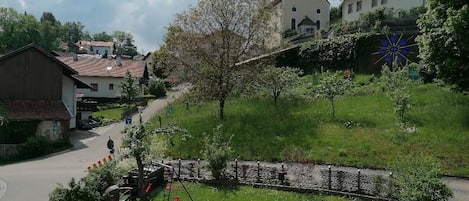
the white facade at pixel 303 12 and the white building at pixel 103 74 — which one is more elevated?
the white facade at pixel 303 12

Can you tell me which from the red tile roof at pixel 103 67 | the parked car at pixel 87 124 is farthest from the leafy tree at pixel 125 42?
the parked car at pixel 87 124

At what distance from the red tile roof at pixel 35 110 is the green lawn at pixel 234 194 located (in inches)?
631

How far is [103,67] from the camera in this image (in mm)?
61125

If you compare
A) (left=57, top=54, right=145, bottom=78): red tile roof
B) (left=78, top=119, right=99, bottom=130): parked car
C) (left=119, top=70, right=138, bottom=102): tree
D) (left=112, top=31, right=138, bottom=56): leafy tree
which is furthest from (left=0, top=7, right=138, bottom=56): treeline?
(left=78, top=119, right=99, bottom=130): parked car

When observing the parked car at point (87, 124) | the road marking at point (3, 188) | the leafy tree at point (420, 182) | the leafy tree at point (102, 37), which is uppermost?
the leafy tree at point (102, 37)

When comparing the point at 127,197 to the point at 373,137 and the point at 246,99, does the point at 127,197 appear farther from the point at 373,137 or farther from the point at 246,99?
the point at 246,99

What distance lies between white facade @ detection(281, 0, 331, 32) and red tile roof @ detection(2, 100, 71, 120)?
39471 millimetres

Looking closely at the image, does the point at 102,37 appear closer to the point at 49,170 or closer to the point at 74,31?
the point at 74,31

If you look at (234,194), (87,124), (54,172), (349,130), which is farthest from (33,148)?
(349,130)

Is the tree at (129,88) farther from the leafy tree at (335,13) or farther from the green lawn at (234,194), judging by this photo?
the green lawn at (234,194)

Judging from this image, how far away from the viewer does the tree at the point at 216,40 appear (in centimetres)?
3441

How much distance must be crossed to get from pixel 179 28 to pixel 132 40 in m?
145

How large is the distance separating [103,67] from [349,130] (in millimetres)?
40490

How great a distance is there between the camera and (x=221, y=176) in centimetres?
2253
